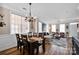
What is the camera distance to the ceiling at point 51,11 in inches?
88.8

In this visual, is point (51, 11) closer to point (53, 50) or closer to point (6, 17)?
point (53, 50)

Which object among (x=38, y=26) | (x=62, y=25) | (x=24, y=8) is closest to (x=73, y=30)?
(x=62, y=25)

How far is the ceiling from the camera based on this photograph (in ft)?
7.40

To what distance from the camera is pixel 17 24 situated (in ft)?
7.83

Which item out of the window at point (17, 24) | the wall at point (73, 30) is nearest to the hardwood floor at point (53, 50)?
the wall at point (73, 30)

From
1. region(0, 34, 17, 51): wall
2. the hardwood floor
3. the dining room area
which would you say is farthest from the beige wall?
the hardwood floor

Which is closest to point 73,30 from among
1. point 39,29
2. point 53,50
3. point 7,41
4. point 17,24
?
point 53,50

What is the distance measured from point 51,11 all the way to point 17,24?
88 centimetres

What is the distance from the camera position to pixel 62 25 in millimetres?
2332

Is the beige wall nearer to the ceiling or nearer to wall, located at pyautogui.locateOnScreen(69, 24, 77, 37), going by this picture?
the ceiling

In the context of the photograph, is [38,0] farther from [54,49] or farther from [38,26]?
[54,49]

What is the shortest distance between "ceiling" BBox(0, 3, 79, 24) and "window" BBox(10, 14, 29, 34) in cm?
12

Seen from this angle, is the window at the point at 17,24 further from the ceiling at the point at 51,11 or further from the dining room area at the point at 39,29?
the ceiling at the point at 51,11
